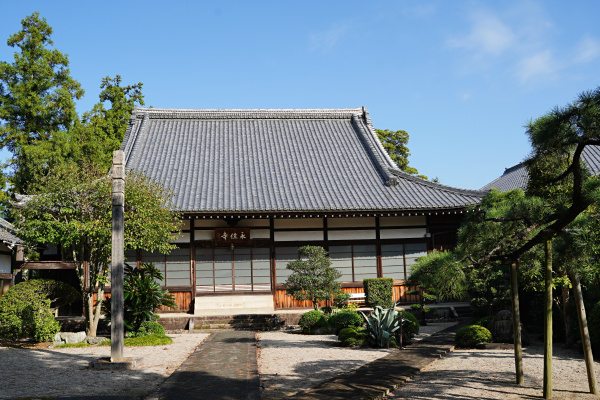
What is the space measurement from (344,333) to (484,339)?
3032 mm

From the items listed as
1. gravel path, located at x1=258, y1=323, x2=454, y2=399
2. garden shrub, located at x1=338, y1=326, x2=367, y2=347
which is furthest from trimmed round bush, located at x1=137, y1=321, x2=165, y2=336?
garden shrub, located at x1=338, y1=326, x2=367, y2=347

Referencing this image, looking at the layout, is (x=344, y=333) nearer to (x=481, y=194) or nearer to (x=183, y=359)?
(x=183, y=359)

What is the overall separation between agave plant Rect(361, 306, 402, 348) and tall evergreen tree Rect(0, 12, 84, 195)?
14671 millimetres

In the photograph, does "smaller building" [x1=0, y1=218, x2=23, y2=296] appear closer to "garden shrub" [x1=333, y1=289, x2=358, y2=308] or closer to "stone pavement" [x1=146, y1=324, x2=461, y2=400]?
"stone pavement" [x1=146, y1=324, x2=461, y2=400]

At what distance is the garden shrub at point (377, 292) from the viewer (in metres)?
16.5

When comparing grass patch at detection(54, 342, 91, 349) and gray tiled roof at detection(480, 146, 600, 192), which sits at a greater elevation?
gray tiled roof at detection(480, 146, 600, 192)

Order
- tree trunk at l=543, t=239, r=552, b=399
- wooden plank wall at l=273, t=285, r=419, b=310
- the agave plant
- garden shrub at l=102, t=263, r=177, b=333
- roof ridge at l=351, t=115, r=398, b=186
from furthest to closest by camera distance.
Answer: roof ridge at l=351, t=115, r=398, b=186 < wooden plank wall at l=273, t=285, r=419, b=310 < garden shrub at l=102, t=263, r=177, b=333 < the agave plant < tree trunk at l=543, t=239, r=552, b=399

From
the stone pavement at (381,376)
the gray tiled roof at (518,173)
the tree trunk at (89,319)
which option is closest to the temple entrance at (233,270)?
the tree trunk at (89,319)

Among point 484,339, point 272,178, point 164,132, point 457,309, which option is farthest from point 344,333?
point 164,132

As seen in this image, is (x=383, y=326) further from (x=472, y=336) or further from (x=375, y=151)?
(x=375, y=151)

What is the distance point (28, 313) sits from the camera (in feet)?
41.5

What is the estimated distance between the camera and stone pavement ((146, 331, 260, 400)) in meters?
6.90

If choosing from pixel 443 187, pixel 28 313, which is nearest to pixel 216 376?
pixel 28 313

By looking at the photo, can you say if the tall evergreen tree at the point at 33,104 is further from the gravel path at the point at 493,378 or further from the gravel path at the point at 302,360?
the gravel path at the point at 493,378
